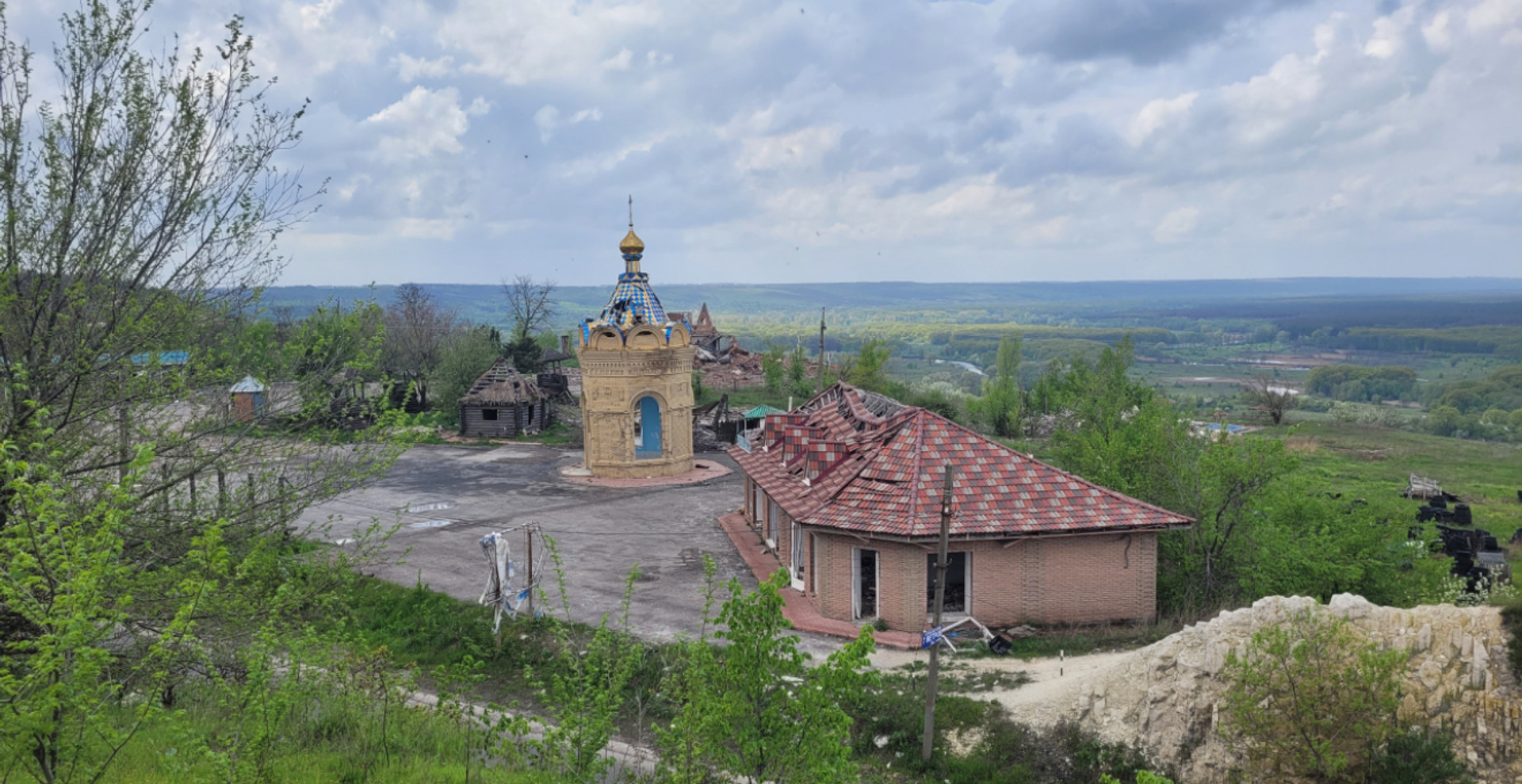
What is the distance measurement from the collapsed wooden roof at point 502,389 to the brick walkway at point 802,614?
22.7 metres

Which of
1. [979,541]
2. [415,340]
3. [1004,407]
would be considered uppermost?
[415,340]

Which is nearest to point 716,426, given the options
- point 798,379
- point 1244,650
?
point 798,379

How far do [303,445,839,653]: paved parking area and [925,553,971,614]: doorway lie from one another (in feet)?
7.29

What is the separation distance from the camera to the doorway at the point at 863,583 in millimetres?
19109

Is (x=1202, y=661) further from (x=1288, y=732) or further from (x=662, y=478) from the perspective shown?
(x=662, y=478)

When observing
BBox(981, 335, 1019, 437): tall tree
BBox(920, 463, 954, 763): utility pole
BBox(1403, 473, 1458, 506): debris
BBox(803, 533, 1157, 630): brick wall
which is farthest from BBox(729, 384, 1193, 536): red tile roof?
BBox(981, 335, 1019, 437): tall tree

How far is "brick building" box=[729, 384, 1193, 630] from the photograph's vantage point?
18578 millimetres

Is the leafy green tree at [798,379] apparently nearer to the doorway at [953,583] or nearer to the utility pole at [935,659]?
the doorway at [953,583]

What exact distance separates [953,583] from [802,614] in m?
3.09

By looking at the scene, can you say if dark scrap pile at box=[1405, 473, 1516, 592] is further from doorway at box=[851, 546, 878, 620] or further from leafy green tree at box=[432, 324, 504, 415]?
leafy green tree at box=[432, 324, 504, 415]

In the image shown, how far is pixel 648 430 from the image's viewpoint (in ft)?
123

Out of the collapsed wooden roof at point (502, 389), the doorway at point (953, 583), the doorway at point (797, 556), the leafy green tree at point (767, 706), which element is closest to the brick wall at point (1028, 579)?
the doorway at point (953, 583)

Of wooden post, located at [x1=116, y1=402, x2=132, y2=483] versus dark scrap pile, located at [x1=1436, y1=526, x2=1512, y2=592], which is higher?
wooden post, located at [x1=116, y1=402, x2=132, y2=483]

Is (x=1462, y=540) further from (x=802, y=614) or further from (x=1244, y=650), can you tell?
(x=802, y=614)
